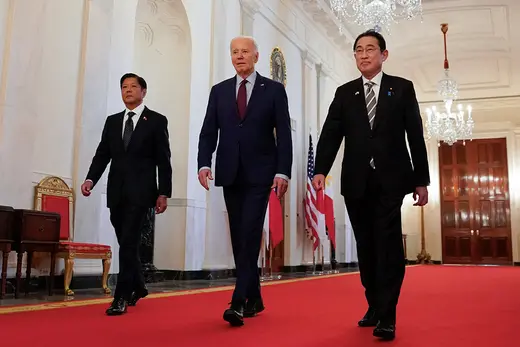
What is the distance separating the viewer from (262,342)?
2.28 metres

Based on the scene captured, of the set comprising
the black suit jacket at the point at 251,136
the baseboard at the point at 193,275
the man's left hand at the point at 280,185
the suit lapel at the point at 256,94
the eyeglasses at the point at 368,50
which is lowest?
the baseboard at the point at 193,275

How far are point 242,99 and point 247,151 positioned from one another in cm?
33

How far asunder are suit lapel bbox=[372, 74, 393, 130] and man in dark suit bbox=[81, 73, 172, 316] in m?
1.50

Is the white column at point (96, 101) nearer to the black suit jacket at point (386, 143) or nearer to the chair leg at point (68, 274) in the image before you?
the chair leg at point (68, 274)

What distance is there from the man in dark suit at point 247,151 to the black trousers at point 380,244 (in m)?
0.48

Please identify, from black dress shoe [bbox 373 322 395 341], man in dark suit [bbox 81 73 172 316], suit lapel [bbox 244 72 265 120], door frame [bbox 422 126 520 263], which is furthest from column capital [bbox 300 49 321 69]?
black dress shoe [bbox 373 322 395 341]

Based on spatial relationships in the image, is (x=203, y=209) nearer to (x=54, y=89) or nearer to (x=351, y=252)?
(x=54, y=89)

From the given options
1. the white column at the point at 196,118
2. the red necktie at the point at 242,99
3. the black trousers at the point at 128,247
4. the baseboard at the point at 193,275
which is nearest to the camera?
the red necktie at the point at 242,99

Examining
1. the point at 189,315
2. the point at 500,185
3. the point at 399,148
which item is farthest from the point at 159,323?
the point at 500,185

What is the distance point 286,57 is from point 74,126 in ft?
20.0

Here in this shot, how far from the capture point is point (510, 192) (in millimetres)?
16906

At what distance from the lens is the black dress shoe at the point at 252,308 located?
3116 millimetres

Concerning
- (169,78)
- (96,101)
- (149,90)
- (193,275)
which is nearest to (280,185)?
(96,101)

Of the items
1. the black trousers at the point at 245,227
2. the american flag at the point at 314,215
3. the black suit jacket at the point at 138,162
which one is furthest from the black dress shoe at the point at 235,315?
the american flag at the point at 314,215
